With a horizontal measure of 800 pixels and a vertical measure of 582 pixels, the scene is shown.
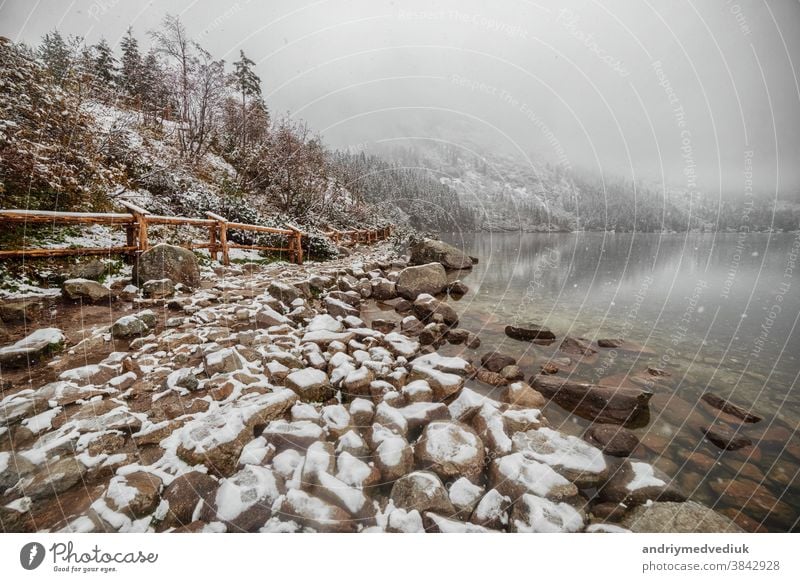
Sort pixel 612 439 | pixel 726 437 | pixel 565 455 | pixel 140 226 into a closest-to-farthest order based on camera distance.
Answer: pixel 565 455 → pixel 612 439 → pixel 726 437 → pixel 140 226

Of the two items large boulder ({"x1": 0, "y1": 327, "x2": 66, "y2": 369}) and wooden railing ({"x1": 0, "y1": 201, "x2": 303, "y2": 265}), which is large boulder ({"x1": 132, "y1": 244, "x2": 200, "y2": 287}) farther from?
large boulder ({"x1": 0, "y1": 327, "x2": 66, "y2": 369})

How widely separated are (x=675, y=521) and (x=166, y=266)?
8.08 meters

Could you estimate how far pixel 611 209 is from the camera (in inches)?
7510

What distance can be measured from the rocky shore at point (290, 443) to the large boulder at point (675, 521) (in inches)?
0.5

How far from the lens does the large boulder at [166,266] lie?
5727 mm

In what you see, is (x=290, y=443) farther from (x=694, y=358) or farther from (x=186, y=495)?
(x=694, y=358)

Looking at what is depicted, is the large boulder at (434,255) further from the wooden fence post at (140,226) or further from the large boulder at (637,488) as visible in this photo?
the large boulder at (637,488)

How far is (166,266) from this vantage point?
19.4 ft

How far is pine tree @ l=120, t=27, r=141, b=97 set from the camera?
83.9ft

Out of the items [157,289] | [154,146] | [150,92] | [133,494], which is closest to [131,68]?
[150,92]

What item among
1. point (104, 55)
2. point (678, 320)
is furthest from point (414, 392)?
point (104, 55)

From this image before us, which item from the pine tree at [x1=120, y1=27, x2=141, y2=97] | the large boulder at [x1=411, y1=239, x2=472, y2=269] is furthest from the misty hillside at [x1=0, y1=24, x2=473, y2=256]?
the large boulder at [x1=411, y1=239, x2=472, y2=269]

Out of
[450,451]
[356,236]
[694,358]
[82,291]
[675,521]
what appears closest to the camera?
[675,521]
